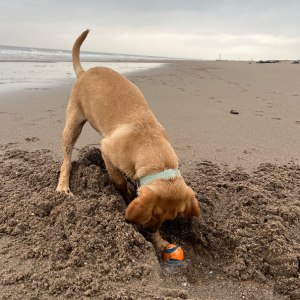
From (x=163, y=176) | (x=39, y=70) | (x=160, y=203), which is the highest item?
(x=39, y=70)

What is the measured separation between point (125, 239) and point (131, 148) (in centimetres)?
91

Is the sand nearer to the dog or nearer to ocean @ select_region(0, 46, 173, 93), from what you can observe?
the dog

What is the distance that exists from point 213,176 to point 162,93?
5.08 metres

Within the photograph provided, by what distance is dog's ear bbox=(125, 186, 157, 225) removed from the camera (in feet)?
6.13

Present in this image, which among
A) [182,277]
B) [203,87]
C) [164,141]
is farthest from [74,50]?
[203,87]

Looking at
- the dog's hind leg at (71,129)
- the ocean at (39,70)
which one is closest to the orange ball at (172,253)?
the dog's hind leg at (71,129)

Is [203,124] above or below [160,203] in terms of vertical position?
above

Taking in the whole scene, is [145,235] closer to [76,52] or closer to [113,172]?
[113,172]

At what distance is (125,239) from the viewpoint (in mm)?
1937

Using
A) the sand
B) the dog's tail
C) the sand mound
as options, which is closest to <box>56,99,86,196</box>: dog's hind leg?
the sand

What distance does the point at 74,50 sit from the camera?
145 inches

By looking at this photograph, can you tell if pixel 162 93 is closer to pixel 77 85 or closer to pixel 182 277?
pixel 77 85

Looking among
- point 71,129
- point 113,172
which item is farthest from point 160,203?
point 71,129

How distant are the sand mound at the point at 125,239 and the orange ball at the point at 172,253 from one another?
0.30 feet
